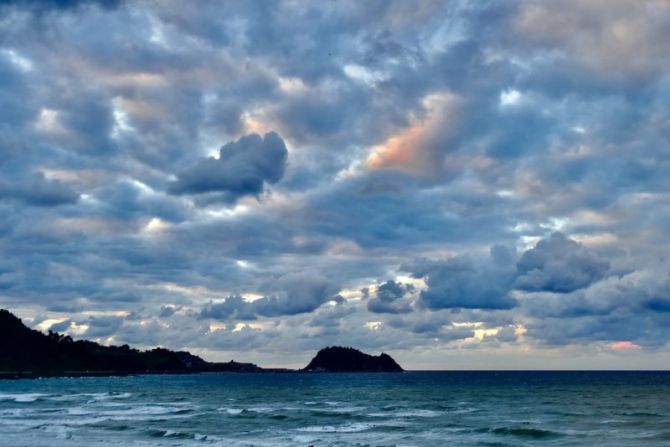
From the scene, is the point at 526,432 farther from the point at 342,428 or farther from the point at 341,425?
the point at 341,425

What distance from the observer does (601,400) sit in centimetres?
10319

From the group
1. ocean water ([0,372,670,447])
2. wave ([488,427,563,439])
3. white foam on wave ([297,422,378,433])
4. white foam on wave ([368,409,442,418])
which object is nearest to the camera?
ocean water ([0,372,670,447])

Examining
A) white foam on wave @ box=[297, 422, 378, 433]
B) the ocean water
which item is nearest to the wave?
the ocean water

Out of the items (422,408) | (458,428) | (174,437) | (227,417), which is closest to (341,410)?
(422,408)

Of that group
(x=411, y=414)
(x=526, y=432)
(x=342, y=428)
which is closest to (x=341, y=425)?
(x=342, y=428)

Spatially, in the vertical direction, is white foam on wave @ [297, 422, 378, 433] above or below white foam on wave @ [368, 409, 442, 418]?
below

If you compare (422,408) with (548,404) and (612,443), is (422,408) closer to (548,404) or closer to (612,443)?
(548,404)

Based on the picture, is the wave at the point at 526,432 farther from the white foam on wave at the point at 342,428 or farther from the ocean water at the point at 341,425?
the white foam on wave at the point at 342,428

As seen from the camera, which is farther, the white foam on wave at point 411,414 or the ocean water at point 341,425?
the white foam on wave at point 411,414

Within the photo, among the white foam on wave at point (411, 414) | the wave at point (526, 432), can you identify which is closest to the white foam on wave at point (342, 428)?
the white foam on wave at point (411, 414)

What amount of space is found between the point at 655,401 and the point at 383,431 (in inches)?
2368

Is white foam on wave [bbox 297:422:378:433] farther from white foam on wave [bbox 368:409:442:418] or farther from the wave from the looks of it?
the wave

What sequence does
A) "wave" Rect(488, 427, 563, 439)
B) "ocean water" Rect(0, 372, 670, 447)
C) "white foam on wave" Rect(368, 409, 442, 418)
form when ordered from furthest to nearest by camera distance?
"white foam on wave" Rect(368, 409, 442, 418)
"wave" Rect(488, 427, 563, 439)
"ocean water" Rect(0, 372, 670, 447)

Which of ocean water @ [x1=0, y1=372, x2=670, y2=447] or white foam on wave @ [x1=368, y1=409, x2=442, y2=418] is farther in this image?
white foam on wave @ [x1=368, y1=409, x2=442, y2=418]
